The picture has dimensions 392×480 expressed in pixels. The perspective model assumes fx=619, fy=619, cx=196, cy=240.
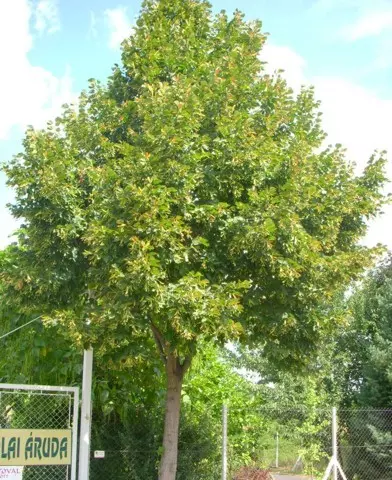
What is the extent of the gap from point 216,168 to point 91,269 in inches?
79.4

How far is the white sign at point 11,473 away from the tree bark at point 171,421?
1914 millimetres

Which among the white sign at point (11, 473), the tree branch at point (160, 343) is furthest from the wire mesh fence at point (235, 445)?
the white sign at point (11, 473)

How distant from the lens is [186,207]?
7.28 metres

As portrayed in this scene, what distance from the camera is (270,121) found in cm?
801

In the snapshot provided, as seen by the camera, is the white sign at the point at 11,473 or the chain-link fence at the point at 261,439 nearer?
the white sign at the point at 11,473

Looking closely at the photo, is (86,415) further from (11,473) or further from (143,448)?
(143,448)

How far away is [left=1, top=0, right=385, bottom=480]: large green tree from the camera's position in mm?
6812

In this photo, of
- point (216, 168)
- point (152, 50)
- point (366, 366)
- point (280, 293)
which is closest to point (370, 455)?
point (366, 366)

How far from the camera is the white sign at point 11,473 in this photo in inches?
283

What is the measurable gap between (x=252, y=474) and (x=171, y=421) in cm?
395

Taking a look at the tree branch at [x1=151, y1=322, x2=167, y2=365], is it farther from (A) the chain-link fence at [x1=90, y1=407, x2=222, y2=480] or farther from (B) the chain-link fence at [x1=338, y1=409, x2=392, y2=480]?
(B) the chain-link fence at [x1=338, y1=409, x2=392, y2=480]

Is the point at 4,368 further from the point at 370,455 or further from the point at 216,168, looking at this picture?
the point at 370,455

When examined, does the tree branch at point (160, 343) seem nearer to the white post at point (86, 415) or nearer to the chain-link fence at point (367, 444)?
the white post at point (86, 415)

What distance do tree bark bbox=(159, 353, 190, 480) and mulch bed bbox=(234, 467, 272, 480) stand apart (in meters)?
3.25
